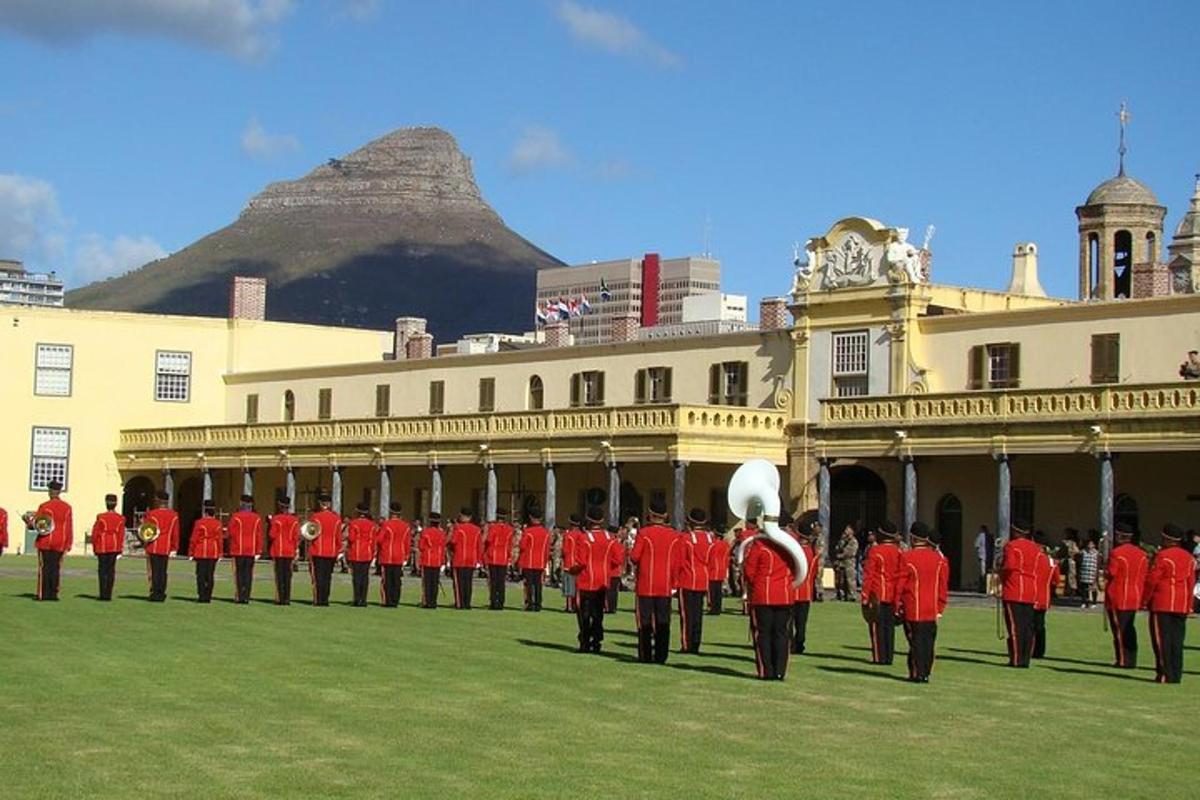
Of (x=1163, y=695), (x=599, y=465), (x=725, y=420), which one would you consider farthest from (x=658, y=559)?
(x=599, y=465)

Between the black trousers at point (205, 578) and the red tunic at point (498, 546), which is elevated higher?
the red tunic at point (498, 546)

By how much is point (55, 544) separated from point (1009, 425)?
21775mm

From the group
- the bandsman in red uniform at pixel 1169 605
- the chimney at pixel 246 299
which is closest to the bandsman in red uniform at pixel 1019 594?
the bandsman in red uniform at pixel 1169 605

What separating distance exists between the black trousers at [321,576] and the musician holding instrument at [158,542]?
229 centimetres

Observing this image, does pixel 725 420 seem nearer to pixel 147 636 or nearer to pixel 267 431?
pixel 267 431

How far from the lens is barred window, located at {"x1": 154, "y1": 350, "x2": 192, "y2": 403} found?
74625mm

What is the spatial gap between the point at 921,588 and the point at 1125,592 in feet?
11.6

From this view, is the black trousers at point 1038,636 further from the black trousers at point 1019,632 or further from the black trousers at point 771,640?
the black trousers at point 771,640

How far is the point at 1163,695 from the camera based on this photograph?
824 inches

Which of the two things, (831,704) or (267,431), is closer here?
(831,704)

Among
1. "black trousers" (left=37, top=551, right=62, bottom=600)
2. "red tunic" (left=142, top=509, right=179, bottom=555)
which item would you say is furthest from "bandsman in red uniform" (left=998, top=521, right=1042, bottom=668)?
"black trousers" (left=37, top=551, right=62, bottom=600)

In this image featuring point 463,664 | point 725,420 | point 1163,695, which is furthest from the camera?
point 725,420

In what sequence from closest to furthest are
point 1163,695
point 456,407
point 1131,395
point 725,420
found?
1. point 1163,695
2. point 1131,395
3. point 725,420
4. point 456,407

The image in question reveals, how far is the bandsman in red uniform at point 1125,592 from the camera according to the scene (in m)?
24.1
